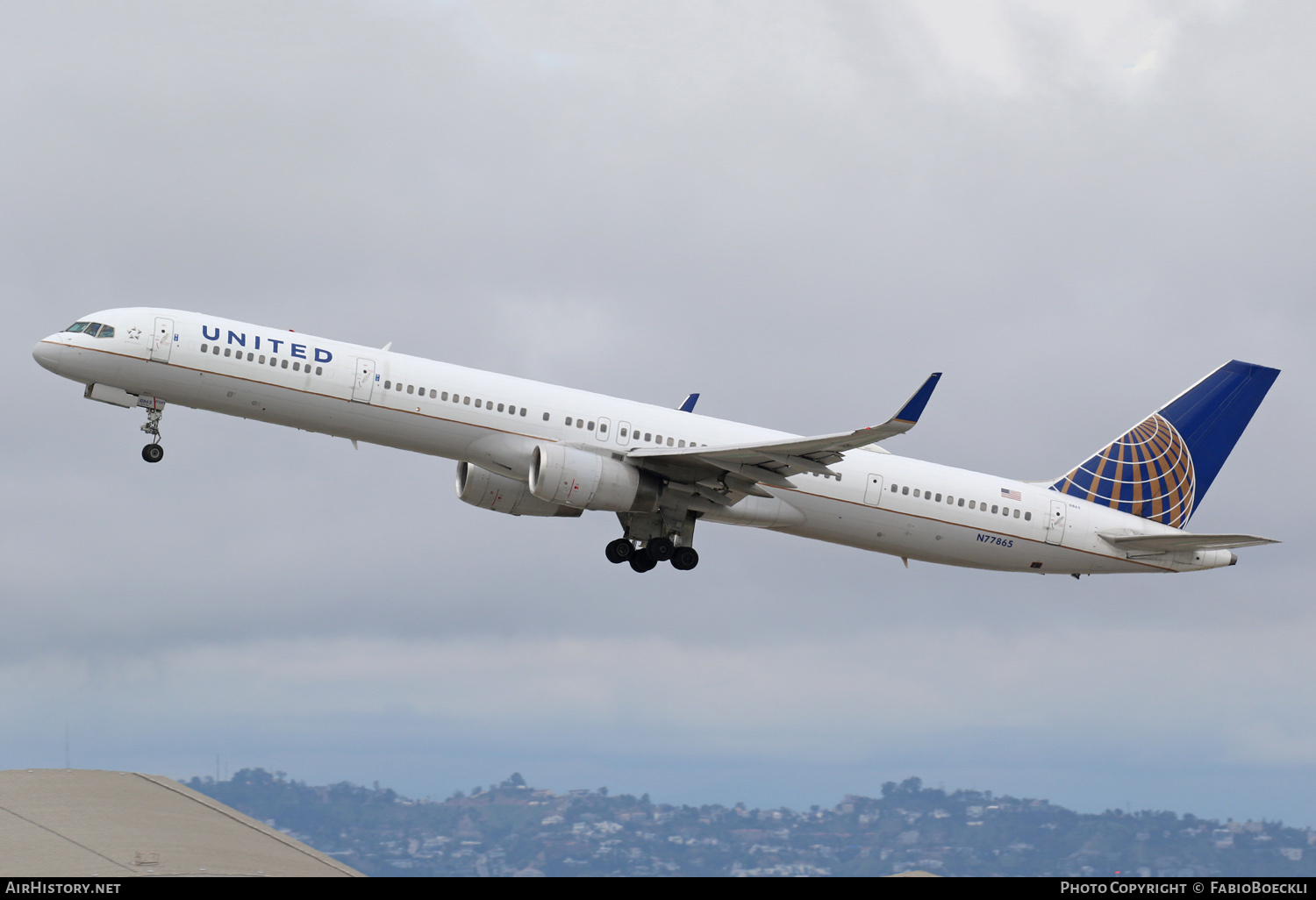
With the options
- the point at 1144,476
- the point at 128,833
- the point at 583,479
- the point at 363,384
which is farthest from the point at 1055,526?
the point at 128,833

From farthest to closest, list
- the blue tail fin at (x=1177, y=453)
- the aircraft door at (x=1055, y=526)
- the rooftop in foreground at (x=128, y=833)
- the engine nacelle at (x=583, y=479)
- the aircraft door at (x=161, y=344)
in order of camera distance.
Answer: the blue tail fin at (x=1177, y=453)
the aircraft door at (x=1055, y=526)
the rooftop in foreground at (x=128, y=833)
the engine nacelle at (x=583, y=479)
the aircraft door at (x=161, y=344)

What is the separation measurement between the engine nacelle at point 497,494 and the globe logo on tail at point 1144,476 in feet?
59.6

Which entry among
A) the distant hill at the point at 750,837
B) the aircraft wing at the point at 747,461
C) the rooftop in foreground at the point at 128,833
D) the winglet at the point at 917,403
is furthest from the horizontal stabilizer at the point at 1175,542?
the distant hill at the point at 750,837

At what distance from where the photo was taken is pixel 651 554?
43125mm

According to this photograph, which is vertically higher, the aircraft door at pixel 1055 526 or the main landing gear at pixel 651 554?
the aircraft door at pixel 1055 526

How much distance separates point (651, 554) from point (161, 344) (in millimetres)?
16094

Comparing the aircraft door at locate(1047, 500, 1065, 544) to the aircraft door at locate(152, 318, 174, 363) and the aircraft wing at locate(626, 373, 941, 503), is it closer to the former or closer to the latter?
the aircraft wing at locate(626, 373, 941, 503)

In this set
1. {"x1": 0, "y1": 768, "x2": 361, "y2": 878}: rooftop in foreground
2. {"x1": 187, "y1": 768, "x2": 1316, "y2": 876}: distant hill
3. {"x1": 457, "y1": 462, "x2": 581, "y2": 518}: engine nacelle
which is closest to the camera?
{"x1": 0, "y1": 768, "x2": 361, "y2": 878}: rooftop in foreground

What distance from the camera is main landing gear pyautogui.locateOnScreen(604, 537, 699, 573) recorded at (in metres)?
43.0

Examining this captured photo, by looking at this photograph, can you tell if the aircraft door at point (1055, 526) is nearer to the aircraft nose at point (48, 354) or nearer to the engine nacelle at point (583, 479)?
the engine nacelle at point (583, 479)

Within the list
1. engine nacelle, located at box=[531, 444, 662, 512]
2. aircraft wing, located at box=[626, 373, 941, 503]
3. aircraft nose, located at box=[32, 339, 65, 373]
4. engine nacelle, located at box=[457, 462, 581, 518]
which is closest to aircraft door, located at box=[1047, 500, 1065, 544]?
aircraft wing, located at box=[626, 373, 941, 503]

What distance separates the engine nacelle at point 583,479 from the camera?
128ft

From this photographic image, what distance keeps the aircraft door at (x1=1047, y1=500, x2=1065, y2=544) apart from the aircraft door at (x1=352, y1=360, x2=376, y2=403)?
74.9 feet

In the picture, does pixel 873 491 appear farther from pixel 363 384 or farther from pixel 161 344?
pixel 161 344
